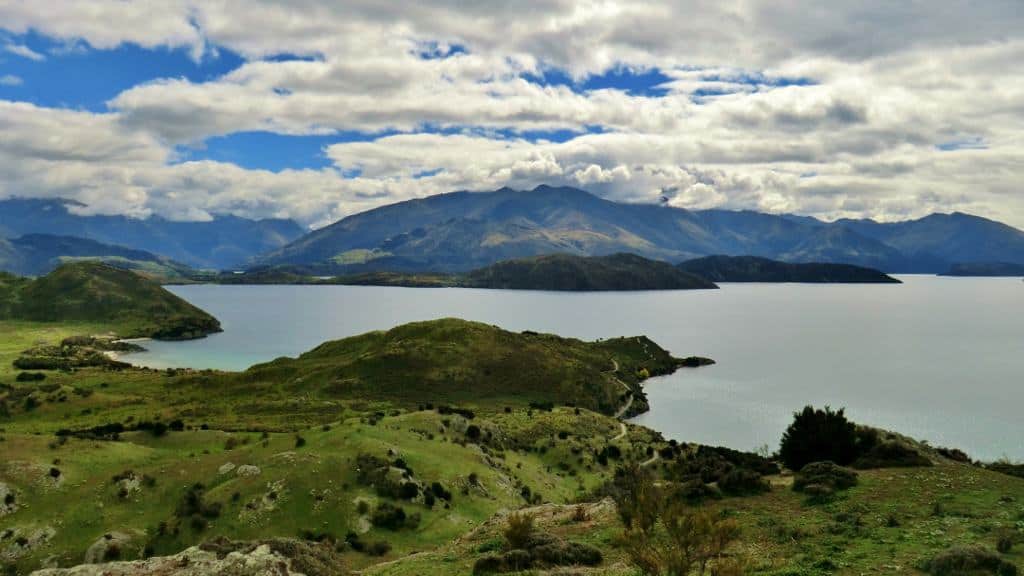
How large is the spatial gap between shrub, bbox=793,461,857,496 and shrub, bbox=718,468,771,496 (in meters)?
2.30

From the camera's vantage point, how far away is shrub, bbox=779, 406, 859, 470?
189ft

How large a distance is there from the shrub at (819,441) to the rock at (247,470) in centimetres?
4999

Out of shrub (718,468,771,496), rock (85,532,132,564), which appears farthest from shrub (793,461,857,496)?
rock (85,532,132,564)

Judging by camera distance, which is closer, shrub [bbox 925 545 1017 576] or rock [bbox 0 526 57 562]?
shrub [bbox 925 545 1017 576]

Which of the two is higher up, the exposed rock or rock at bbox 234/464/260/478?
the exposed rock

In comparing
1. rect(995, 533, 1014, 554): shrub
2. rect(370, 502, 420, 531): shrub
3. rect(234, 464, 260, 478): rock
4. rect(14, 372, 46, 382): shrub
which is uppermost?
rect(995, 533, 1014, 554): shrub

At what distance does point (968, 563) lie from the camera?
24875 mm

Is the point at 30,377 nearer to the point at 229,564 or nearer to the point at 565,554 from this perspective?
the point at 229,564

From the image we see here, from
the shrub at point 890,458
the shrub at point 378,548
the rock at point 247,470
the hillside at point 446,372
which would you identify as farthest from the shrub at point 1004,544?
the hillside at point 446,372

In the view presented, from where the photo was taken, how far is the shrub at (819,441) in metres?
57.7

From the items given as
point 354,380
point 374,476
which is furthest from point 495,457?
point 354,380

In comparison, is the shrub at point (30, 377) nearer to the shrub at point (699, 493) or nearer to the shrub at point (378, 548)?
the shrub at point (378, 548)

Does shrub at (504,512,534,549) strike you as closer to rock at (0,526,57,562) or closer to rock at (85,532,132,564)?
rock at (85,532,132,564)

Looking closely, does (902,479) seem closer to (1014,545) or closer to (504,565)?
(1014,545)
